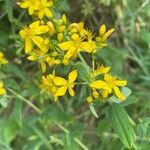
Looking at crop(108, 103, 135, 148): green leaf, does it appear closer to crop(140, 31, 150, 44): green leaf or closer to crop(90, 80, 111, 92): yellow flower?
crop(90, 80, 111, 92): yellow flower

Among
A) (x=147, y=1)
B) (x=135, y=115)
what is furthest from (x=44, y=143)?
(x=147, y=1)

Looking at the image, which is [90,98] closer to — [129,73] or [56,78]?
[56,78]

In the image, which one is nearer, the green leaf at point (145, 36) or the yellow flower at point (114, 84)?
the yellow flower at point (114, 84)

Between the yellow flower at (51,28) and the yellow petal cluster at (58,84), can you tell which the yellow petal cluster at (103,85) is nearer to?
the yellow petal cluster at (58,84)

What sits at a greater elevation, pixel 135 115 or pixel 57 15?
pixel 57 15

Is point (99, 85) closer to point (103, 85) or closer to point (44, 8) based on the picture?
point (103, 85)

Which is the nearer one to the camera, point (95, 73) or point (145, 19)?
point (95, 73)

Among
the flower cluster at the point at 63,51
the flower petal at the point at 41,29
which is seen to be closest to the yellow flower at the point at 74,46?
the flower cluster at the point at 63,51
